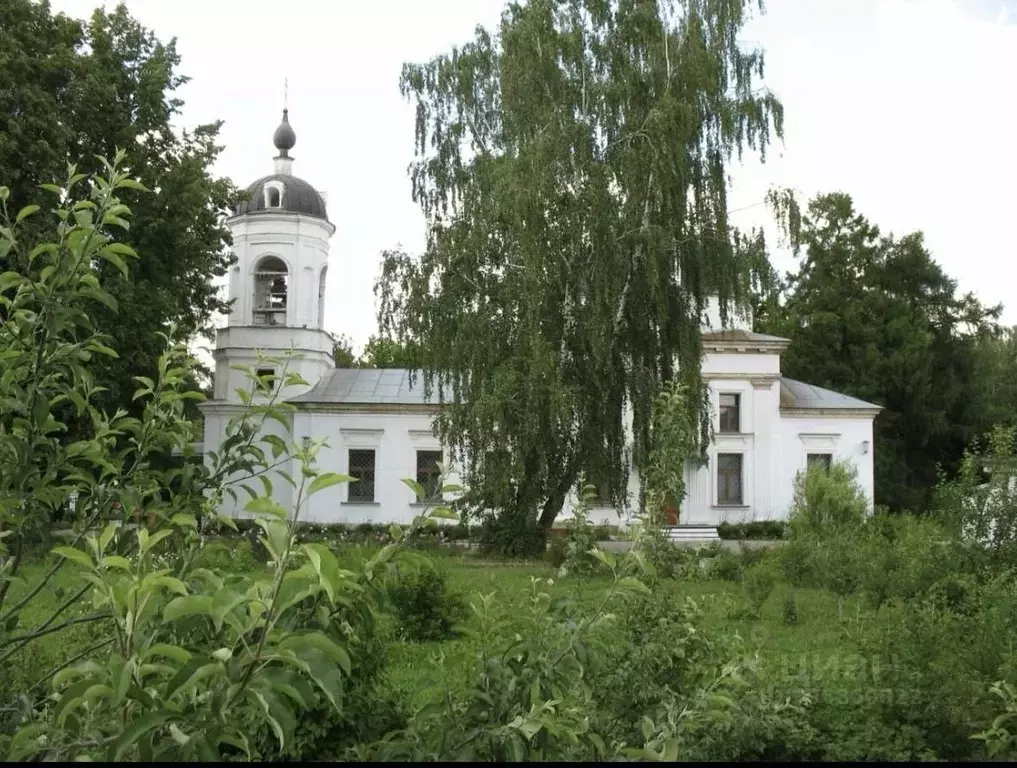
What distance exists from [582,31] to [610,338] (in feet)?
18.6

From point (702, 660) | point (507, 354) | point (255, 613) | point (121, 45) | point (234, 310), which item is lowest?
point (702, 660)

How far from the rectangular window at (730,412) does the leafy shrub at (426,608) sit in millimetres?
21104

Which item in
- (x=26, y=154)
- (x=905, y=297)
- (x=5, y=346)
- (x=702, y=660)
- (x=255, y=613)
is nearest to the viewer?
(x=255, y=613)

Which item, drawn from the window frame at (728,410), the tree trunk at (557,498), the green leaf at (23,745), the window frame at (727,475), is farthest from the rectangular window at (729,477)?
the green leaf at (23,745)

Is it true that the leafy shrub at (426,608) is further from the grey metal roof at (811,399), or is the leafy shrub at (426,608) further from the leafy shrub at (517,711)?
the grey metal roof at (811,399)

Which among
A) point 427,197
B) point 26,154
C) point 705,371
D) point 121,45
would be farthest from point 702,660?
point 705,371

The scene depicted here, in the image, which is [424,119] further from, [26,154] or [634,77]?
[26,154]

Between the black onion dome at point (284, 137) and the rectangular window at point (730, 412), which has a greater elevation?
the black onion dome at point (284, 137)

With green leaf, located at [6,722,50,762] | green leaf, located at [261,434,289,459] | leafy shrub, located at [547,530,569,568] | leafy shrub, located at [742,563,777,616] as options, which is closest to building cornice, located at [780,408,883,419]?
leafy shrub, located at [547,530,569,568]

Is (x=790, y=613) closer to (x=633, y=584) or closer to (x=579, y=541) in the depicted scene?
(x=579, y=541)

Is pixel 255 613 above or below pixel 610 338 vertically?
below

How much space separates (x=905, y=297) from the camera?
1478 inches

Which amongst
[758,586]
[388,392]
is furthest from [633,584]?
[388,392]

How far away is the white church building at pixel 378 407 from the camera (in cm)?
2825
